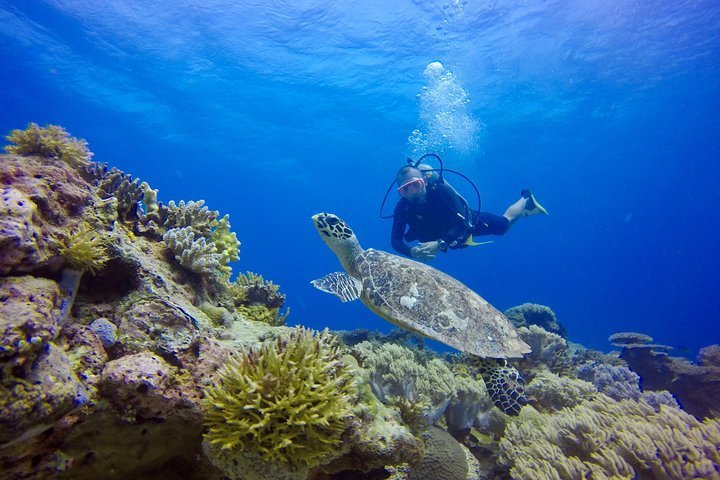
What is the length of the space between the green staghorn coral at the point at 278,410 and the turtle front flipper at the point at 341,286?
2.27 metres

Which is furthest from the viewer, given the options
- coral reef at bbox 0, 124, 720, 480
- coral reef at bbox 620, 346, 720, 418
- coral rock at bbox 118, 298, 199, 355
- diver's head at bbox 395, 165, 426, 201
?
diver's head at bbox 395, 165, 426, 201

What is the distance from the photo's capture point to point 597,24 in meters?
18.8

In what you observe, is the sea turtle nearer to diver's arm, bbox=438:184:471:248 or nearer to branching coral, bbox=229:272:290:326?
branching coral, bbox=229:272:290:326

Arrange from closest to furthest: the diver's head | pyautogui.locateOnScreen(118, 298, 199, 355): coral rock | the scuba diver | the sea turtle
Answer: pyautogui.locateOnScreen(118, 298, 199, 355): coral rock
the sea turtle
the diver's head
the scuba diver

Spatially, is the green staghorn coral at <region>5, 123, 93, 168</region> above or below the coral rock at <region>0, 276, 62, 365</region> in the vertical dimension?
above

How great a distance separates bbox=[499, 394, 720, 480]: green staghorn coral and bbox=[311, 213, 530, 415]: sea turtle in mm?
786

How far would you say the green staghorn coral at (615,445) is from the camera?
2682mm

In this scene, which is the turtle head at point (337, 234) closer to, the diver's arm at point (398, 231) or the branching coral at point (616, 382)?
the diver's arm at point (398, 231)

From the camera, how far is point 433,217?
9625 millimetres

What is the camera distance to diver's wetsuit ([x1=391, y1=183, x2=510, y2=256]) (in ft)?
29.7

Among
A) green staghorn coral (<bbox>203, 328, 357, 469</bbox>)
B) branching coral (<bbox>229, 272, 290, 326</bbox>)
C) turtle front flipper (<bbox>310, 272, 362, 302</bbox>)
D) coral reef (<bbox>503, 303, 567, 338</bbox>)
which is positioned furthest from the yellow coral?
coral reef (<bbox>503, 303, 567, 338</bbox>)

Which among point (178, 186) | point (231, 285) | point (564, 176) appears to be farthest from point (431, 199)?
point (178, 186)

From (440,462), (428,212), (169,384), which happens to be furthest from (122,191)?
(428,212)

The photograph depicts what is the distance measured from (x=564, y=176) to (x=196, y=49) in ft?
203
